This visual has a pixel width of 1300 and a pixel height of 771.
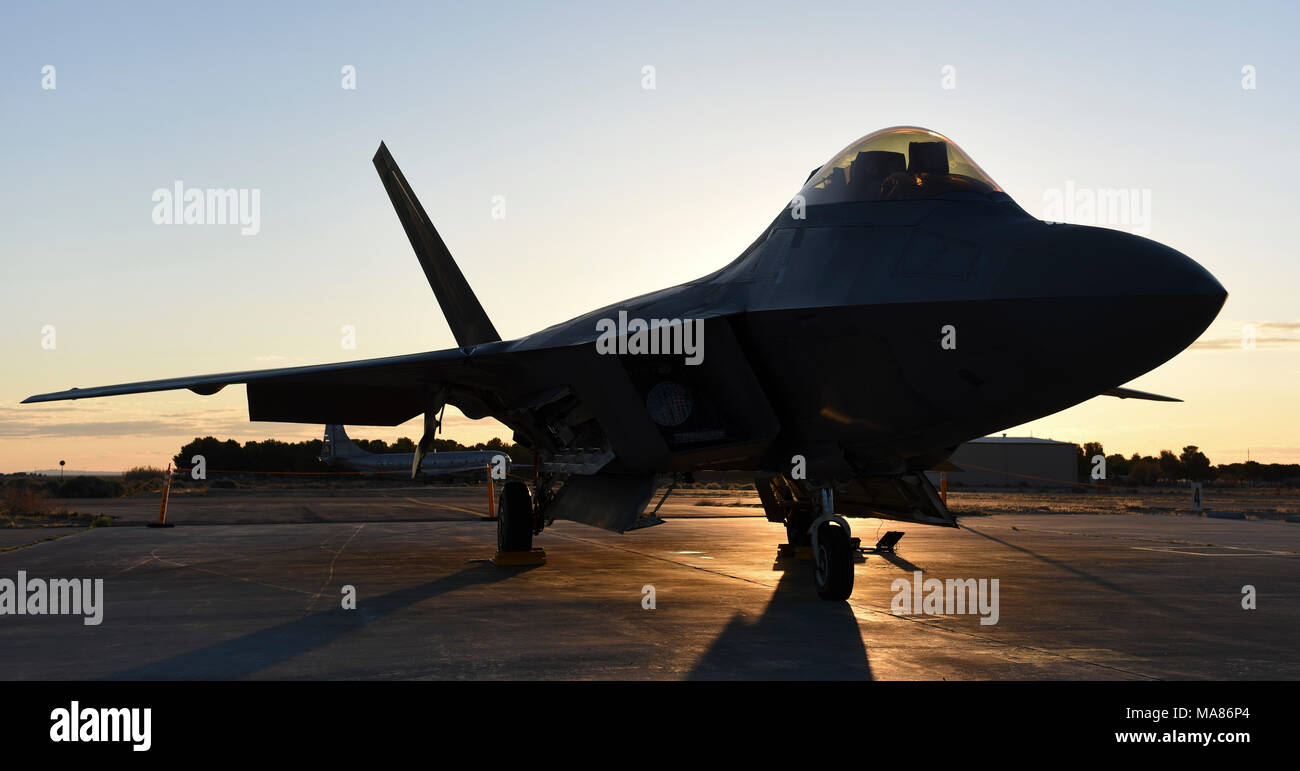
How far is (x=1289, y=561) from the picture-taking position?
1162 centimetres

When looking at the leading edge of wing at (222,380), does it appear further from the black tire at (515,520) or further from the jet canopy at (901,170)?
the jet canopy at (901,170)

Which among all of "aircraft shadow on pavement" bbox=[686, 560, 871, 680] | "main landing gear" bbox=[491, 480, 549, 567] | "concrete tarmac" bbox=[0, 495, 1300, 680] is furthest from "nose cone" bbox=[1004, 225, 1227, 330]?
"main landing gear" bbox=[491, 480, 549, 567]

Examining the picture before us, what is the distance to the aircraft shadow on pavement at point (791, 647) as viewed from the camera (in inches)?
190

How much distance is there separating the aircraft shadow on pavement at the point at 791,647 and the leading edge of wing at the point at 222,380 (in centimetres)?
441

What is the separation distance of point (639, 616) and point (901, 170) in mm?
3904

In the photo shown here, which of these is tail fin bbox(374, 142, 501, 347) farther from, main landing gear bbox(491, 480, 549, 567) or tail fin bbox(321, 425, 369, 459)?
tail fin bbox(321, 425, 369, 459)

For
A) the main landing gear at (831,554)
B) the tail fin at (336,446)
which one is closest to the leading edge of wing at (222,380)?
the main landing gear at (831,554)

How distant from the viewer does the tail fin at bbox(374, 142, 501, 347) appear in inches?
533

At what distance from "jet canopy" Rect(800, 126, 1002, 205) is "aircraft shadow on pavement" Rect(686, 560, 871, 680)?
10.4 ft

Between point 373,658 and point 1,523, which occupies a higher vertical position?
point 373,658

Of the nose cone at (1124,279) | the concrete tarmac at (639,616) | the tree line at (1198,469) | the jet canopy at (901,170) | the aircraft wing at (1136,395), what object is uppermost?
the jet canopy at (901,170)

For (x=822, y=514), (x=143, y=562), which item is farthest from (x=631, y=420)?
(x=143, y=562)
